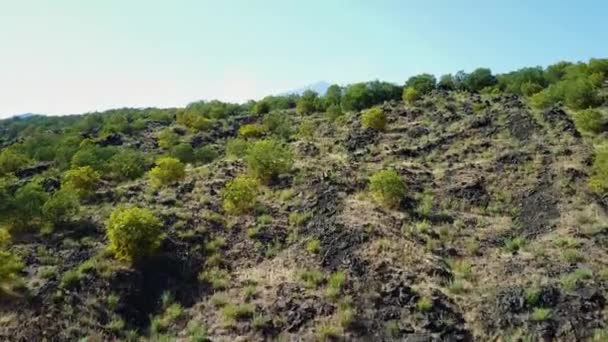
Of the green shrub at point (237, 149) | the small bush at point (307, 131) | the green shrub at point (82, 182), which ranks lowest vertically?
the green shrub at point (82, 182)

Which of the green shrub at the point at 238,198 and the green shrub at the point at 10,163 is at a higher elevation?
the green shrub at the point at 10,163

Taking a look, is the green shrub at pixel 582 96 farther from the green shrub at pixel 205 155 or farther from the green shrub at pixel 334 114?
the green shrub at pixel 205 155

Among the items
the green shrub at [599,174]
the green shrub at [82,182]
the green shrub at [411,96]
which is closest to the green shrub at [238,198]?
the green shrub at [82,182]

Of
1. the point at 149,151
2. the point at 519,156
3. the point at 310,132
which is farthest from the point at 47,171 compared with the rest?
the point at 519,156

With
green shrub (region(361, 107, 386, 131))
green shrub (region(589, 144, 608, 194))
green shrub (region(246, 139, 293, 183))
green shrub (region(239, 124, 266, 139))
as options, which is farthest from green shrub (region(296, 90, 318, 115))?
green shrub (region(589, 144, 608, 194))

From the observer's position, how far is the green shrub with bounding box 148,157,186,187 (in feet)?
101

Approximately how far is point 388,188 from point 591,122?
15.4 metres

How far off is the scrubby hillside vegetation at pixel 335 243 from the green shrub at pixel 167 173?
108 millimetres

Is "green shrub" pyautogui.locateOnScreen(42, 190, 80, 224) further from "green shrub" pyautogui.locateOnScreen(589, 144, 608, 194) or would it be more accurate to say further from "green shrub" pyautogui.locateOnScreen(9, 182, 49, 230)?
"green shrub" pyautogui.locateOnScreen(589, 144, 608, 194)

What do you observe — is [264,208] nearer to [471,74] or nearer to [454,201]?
[454,201]

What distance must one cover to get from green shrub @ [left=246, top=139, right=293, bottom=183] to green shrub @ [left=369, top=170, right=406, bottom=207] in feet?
20.0

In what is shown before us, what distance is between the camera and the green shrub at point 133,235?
2033 cm

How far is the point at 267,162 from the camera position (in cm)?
2947

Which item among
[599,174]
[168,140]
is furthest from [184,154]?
[599,174]
